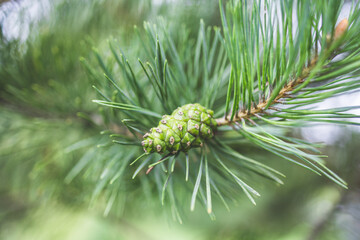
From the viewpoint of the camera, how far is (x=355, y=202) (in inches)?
27.7

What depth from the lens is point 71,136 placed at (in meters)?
0.62

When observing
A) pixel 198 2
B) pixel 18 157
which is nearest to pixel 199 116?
pixel 198 2

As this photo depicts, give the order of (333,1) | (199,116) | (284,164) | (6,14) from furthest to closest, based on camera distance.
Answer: (284,164)
(6,14)
(199,116)
(333,1)

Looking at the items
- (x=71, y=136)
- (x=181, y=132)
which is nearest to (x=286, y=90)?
(x=181, y=132)

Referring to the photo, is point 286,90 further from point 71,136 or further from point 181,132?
point 71,136

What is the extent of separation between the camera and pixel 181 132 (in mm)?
296

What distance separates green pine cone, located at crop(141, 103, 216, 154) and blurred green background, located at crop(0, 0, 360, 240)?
20 cm

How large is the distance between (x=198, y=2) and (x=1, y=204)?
96cm

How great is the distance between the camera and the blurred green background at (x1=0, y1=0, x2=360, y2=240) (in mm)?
542

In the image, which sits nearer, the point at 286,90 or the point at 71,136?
the point at 286,90

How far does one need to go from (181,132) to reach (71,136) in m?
0.43

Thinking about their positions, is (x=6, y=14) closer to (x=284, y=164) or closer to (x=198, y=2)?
(x=198, y=2)

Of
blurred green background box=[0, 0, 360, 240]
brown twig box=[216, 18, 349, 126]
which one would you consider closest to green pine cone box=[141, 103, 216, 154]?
brown twig box=[216, 18, 349, 126]

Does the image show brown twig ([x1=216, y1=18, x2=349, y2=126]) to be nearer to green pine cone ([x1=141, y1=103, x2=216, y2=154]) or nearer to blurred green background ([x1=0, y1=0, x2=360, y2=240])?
green pine cone ([x1=141, y1=103, x2=216, y2=154])
